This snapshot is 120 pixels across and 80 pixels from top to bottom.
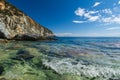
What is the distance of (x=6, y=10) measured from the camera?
4138 centimetres

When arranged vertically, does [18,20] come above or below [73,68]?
above

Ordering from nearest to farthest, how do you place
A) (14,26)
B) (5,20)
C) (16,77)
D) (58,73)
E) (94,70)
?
1. (16,77)
2. (58,73)
3. (94,70)
4. (5,20)
5. (14,26)

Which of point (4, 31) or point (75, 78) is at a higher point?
point (4, 31)

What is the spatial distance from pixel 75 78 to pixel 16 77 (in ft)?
10.2

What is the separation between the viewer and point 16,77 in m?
7.59

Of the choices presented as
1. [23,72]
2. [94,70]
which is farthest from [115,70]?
[23,72]

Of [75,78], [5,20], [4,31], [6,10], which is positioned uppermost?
[6,10]

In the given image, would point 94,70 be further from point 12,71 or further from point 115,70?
point 12,71

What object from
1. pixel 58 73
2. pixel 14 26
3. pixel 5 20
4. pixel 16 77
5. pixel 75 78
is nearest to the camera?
pixel 16 77

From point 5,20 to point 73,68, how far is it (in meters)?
32.7

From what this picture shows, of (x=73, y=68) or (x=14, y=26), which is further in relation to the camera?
(x=14, y=26)

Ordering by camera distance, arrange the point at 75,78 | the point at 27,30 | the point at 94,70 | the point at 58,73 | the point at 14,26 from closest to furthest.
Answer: the point at 75,78
the point at 58,73
the point at 94,70
the point at 14,26
the point at 27,30

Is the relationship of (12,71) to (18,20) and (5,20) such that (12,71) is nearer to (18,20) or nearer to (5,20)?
(5,20)

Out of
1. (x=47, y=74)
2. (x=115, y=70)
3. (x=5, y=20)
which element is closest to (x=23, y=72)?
(x=47, y=74)
